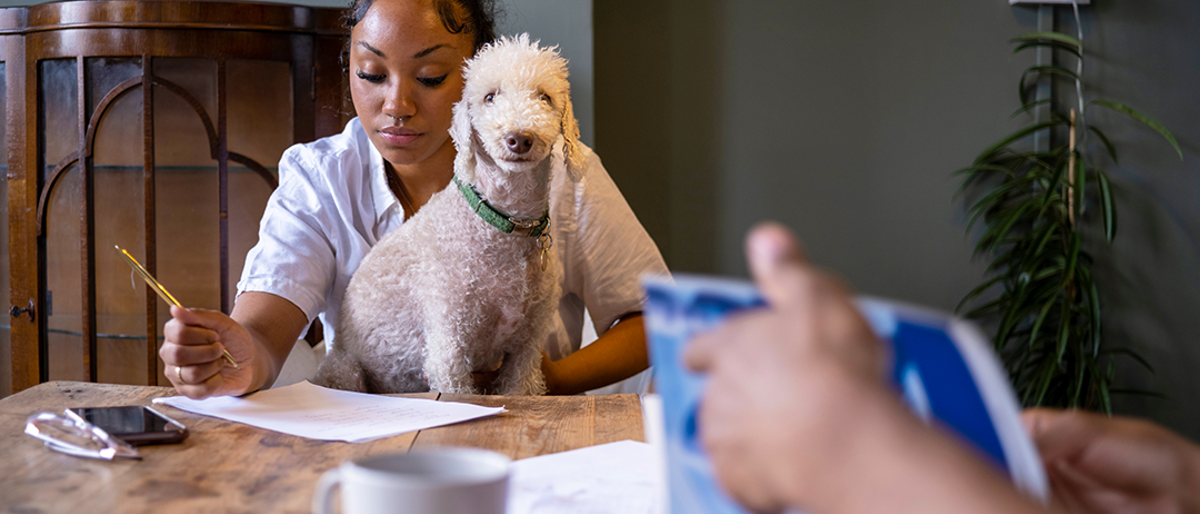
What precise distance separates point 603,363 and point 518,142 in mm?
459

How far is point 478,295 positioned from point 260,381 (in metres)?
0.27

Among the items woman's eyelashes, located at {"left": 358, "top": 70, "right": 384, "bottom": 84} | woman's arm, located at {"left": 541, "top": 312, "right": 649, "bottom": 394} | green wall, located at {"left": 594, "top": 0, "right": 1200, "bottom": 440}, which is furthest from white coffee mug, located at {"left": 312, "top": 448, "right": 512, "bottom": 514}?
green wall, located at {"left": 594, "top": 0, "right": 1200, "bottom": 440}

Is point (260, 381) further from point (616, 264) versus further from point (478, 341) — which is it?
point (616, 264)

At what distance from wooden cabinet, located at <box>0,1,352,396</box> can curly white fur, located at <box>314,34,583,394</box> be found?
2.72 ft

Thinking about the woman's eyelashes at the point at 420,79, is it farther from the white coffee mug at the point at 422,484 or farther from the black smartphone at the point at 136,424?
the white coffee mug at the point at 422,484

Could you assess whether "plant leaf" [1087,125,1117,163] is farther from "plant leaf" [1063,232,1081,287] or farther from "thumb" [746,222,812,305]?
"thumb" [746,222,812,305]

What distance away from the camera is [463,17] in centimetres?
117


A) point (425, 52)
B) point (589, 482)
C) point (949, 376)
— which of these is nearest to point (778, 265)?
point (949, 376)

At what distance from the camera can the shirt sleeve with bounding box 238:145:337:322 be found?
1122 mm

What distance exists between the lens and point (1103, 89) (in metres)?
2.36

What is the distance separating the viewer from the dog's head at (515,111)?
2.93ft

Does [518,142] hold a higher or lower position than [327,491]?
higher

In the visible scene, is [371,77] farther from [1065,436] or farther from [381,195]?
[1065,436]

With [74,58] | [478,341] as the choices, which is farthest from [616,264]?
[74,58]
